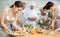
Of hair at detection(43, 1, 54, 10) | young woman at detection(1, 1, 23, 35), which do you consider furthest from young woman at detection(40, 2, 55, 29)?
young woman at detection(1, 1, 23, 35)

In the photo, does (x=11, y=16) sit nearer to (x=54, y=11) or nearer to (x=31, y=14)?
(x=31, y=14)

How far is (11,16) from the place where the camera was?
1.60 meters

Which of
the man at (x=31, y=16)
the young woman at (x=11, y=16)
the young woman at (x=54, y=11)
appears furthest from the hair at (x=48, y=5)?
the young woman at (x=11, y=16)

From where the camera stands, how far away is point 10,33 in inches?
62.0

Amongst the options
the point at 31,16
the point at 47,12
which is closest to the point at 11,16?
the point at 31,16

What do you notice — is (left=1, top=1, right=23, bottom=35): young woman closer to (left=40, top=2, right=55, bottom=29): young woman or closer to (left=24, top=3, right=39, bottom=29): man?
(left=24, top=3, right=39, bottom=29): man

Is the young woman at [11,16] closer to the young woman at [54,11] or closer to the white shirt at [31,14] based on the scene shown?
the white shirt at [31,14]

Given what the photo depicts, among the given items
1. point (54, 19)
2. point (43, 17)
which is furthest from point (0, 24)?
point (54, 19)

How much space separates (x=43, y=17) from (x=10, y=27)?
1.20ft

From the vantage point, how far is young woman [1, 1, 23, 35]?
1585 mm

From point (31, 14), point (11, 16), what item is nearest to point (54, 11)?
point (31, 14)

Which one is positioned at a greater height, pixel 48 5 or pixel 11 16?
pixel 48 5

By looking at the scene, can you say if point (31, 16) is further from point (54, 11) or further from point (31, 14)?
point (54, 11)

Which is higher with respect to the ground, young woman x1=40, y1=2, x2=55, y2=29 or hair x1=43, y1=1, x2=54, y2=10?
hair x1=43, y1=1, x2=54, y2=10
